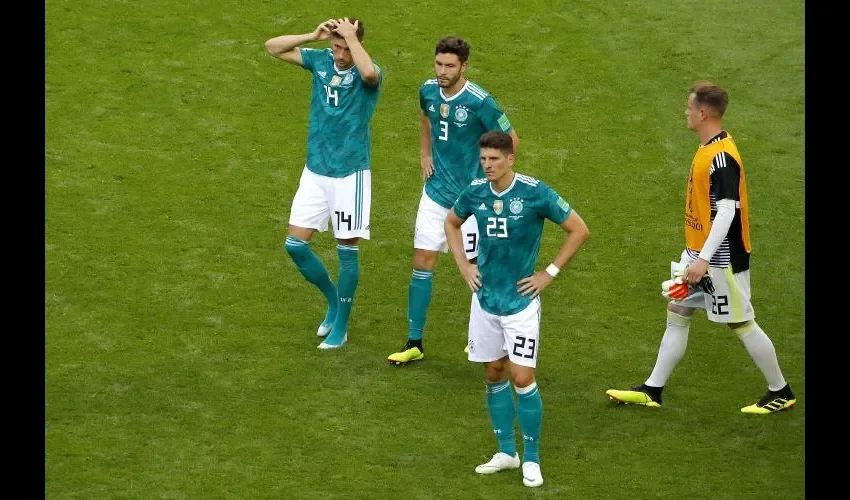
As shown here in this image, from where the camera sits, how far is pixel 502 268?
8.20 m

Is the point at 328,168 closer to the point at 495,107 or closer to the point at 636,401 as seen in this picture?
the point at 495,107

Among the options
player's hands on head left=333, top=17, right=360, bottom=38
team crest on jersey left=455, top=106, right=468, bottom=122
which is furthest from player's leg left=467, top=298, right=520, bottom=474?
player's hands on head left=333, top=17, right=360, bottom=38

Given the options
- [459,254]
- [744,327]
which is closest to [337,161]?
[459,254]

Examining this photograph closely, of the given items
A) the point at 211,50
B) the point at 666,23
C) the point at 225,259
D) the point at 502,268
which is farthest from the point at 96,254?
the point at 666,23

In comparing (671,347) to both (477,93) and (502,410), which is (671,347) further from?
(477,93)

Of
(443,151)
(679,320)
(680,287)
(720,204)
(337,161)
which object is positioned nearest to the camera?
(720,204)

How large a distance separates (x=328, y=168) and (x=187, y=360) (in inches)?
65.6

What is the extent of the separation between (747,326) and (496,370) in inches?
74.5

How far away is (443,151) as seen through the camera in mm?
9906

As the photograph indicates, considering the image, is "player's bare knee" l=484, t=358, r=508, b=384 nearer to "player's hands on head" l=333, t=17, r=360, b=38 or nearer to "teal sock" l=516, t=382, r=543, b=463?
"teal sock" l=516, t=382, r=543, b=463

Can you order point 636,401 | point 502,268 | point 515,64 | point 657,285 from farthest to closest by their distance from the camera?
point 515,64 → point 657,285 → point 636,401 → point 502,268

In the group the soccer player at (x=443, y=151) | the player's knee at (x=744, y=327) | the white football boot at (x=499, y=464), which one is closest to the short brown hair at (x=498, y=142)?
the soccer player at (x=443, y=151)

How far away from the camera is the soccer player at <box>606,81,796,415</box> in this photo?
8.95m

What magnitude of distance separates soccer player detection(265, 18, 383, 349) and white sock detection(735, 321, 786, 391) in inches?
108
